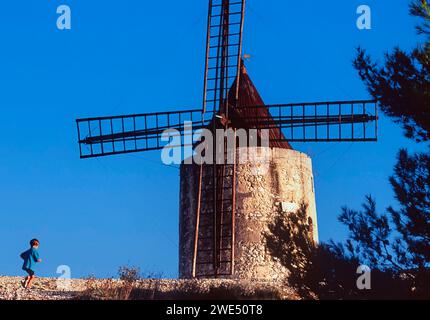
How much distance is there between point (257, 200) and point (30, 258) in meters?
5.59

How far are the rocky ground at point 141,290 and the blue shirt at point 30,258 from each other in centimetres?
34

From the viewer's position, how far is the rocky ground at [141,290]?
1747cm

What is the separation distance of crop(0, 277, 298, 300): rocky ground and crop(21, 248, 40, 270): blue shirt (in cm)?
34

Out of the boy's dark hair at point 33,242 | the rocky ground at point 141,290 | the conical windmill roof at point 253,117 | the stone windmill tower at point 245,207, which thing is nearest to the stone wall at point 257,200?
the stone windmill tower at point 245,207

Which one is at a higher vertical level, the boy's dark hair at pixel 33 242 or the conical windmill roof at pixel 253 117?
the conical windmill roof at pixel 253 117

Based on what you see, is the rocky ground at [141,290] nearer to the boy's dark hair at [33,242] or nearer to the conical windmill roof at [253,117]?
the boy's dark hair at [33,242]

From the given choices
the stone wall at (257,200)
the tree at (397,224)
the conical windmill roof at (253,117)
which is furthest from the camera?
the conical windmill roof at (253,117)

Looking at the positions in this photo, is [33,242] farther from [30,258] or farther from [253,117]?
[253,117]

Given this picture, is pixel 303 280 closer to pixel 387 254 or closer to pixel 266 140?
pixel 387 254

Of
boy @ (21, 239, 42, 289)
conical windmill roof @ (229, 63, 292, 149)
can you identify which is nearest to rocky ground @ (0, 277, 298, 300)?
boy @ (21, 239, 42, 289)

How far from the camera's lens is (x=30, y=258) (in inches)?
728

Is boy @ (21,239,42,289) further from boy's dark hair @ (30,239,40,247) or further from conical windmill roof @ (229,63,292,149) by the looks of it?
conical windmill roof @ (229,63,292,149)

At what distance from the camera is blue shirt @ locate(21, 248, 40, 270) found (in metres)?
18.5

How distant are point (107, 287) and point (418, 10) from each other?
601cm
